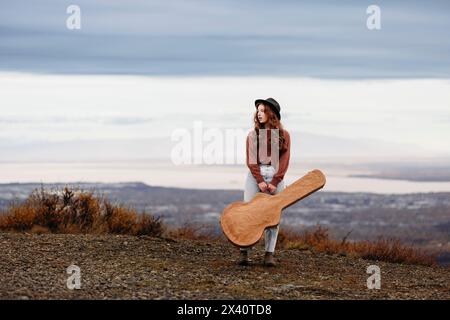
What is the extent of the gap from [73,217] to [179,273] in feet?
15.9

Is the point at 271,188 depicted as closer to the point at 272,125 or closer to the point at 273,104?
the point at 272,125

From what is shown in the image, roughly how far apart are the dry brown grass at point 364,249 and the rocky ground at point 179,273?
1.77 feet

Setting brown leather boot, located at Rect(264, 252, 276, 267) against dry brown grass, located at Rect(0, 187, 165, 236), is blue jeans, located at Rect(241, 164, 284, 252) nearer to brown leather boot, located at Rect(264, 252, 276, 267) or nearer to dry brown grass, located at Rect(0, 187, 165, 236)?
brown leather boot, located at Rect(264, 252, 276, 267)

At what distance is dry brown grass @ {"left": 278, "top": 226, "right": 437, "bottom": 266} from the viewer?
15.3 metres

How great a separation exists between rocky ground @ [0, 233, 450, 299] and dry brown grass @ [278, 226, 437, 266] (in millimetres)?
538

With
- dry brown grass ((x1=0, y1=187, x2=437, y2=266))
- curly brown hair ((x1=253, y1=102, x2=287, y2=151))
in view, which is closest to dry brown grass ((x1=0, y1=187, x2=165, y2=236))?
dry brown grass ((x1=0, y1=187, x2=437, y2=266))

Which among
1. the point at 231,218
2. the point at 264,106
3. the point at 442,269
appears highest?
the point at 264,106

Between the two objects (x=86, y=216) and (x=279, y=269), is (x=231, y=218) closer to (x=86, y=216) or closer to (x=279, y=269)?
(x=279, y=269)

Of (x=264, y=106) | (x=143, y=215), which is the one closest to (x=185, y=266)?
(x=264, y=106)

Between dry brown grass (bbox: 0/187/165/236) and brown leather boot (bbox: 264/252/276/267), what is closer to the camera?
brown leather boot (bbox: 264/252/276/267)

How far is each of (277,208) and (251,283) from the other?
1176 millimetres

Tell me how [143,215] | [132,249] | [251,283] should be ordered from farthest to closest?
[143,215], [132,249], [251,283]
